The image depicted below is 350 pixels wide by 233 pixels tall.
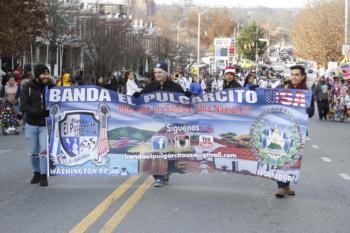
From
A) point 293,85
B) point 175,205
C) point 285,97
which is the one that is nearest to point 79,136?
point 175,205

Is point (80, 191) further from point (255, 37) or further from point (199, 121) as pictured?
point (255, 37)

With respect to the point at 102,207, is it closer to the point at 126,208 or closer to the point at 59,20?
the point at 126,208

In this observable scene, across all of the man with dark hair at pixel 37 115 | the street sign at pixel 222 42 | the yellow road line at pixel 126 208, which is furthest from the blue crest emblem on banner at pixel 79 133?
the street sign at pixel 222 42

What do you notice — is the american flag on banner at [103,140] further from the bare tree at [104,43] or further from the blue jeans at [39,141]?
the bare tree at [104,43]

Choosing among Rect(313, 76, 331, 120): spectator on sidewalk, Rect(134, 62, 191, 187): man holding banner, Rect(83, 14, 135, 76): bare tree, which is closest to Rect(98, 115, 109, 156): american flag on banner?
Rect(134, 62, 191, 187): man holding banner

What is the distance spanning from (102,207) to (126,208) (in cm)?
30

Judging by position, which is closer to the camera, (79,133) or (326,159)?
(79,133)

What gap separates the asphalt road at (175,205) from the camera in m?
7.03

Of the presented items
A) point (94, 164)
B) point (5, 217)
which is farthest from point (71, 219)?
point (94, 164)

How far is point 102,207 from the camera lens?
7938 millimetres

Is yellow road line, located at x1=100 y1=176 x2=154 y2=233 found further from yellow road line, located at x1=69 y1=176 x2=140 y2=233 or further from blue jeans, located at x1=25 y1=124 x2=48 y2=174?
blue jeans, located at x1=25 y1=124 x2=48 y2=174

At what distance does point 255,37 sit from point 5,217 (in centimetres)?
11819

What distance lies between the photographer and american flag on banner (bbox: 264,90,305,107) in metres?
8.53

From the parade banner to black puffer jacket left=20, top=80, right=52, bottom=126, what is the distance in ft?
1.55
